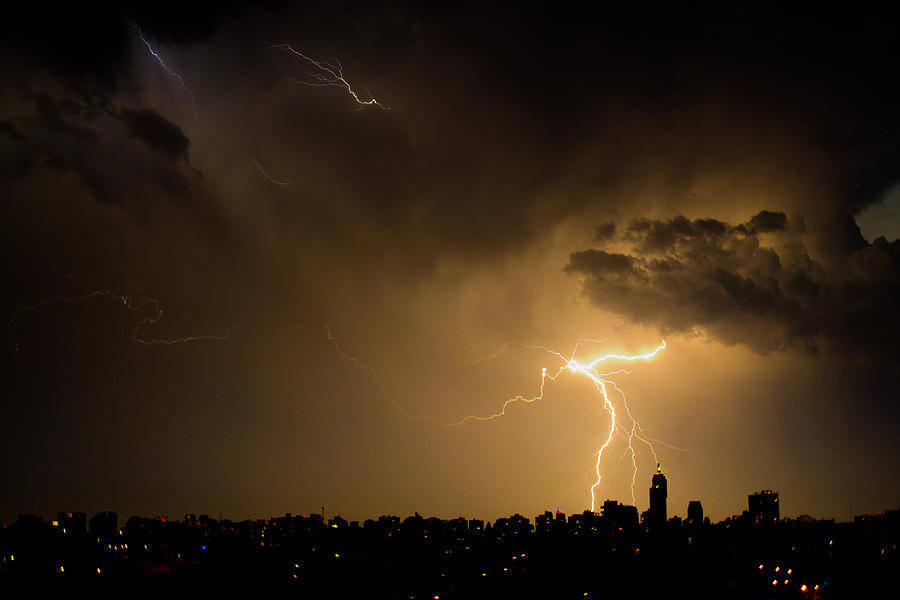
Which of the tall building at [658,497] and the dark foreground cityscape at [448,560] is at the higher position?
the tall building at [658,497]

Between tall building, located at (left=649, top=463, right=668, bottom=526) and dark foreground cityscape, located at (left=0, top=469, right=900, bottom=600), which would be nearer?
dark foreground cityscape, located at (left=0, top=469, right=900, bottom=600)

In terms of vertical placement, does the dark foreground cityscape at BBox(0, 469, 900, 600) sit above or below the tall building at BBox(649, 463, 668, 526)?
below

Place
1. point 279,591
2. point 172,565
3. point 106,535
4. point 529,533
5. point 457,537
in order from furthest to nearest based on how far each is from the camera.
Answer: point 529,533
point 457,537
point 106,535
point 172,565
point 279,591

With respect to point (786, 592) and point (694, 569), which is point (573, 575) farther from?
point (786, 592)

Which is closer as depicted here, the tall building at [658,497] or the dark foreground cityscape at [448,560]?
the dark foreground cityscape at [448,560]

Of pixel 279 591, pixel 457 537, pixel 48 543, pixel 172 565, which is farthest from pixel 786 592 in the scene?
pixel 48 543

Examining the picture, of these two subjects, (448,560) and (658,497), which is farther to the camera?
(658,497)

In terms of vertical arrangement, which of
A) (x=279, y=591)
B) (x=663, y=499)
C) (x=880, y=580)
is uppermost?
(x=663, y=499)

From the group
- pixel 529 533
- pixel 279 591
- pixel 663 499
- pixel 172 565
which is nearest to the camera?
pixel 279 591
